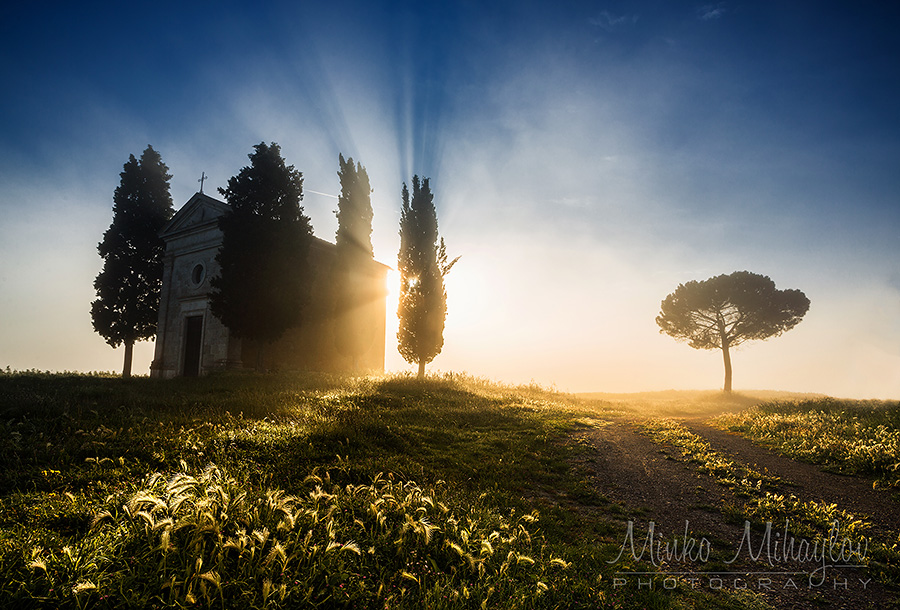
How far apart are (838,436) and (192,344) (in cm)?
2904

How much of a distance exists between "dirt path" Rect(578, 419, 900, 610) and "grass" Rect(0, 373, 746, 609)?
1.98 feet

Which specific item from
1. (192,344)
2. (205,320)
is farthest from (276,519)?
(192,344)

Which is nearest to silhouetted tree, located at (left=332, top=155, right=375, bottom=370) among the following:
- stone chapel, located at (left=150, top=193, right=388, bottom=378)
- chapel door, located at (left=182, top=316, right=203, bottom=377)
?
stone chapel, located at (left=150, top=193, right=388, bottom=378)

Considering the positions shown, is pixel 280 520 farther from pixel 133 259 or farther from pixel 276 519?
pixel 133 259

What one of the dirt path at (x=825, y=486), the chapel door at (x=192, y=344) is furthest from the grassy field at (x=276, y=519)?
the chapel door at (x=192, y=344)

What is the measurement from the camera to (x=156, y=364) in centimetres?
2553

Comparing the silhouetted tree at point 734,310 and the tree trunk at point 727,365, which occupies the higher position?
the silhouetted tree at point 734,310

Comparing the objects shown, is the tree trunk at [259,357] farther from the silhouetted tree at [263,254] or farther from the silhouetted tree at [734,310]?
the silhouetted tree at [734,310]

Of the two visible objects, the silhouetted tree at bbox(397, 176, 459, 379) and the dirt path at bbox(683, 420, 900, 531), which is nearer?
the dirt path at bbox(683, 420, 900, 531)

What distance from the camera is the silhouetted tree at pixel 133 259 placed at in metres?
27.4

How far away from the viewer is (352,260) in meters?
29.2

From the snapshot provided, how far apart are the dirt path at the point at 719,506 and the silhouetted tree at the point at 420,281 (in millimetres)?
13533

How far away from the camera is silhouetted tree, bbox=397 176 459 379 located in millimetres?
24312

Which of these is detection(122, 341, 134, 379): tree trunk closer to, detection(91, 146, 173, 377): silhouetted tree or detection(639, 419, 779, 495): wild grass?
detection(91, 146, 173, 377): silhouetted tree
